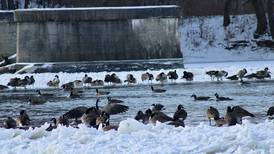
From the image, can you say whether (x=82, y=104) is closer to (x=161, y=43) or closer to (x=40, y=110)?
(x=40, y=110)

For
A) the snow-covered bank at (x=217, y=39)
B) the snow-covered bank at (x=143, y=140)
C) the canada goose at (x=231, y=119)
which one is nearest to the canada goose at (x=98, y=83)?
the canada goose at (x=231, y=119)

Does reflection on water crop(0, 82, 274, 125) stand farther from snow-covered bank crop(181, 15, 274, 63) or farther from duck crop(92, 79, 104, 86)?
snow-covered bank crop(181, 15, 274, 63)

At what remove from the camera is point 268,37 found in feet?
156

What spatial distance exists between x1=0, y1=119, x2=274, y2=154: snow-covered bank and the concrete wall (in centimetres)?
3201

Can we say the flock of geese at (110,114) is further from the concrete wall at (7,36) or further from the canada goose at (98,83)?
the concrete wall at (7,36)

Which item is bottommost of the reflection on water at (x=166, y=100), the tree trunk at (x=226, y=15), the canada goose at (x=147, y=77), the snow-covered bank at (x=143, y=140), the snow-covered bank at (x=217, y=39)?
the reflection on water at (x=166, y=100)

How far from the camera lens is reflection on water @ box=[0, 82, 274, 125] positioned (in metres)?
18.1

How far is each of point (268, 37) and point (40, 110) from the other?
30238 millimetres

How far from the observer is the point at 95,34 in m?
38.7

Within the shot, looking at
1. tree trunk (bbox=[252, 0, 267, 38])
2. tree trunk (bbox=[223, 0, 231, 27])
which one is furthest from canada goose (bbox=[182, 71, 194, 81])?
tree trunk (bbox=[223, 0, 231, 27])

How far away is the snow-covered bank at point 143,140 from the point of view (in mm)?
9523

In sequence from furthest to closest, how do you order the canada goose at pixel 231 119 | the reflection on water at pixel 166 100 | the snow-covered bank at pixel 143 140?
the reflection on water at pixel 166 100 → the canada goose at pixel 231 119 → the snow-covered bank at pixel 143 140

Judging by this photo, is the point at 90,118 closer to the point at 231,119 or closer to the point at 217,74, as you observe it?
the point at 231,119

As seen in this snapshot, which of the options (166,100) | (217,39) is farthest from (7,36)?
(166,100)
